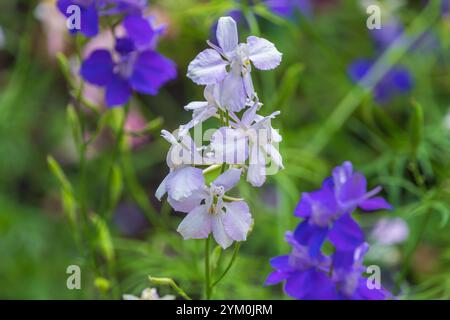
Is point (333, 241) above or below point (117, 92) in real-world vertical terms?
below

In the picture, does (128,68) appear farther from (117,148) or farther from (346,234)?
(346,234)

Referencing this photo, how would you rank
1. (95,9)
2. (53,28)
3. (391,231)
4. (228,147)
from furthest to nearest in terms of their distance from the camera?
(53,28)
(391,231)
(95,9)
(228,147)

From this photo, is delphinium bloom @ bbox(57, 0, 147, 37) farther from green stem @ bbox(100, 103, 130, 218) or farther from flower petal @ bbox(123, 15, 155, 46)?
green stem @ bbox(100, 103, 130, 218)

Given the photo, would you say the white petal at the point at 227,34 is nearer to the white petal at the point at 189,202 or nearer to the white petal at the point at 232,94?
the white petal at the point at 232,94

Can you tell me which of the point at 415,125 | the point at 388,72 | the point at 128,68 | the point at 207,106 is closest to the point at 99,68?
the point at 128,68

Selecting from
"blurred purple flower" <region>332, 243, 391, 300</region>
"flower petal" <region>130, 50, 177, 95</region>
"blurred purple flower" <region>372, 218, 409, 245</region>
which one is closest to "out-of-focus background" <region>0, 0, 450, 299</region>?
"blurred purple flower" <region>372, 218, 409, 245</region>

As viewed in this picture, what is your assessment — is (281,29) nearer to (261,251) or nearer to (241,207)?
(261,251)
